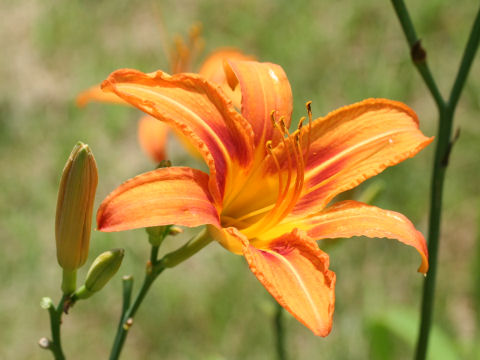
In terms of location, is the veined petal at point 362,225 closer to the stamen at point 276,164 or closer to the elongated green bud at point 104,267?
the stamen at point 276,164

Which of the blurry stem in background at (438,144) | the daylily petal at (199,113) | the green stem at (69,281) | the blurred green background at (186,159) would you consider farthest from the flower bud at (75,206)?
the blurred green background at (186,159)

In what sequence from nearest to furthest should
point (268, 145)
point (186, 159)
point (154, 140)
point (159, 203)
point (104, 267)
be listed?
point (159, 203) < point (104, 267) < point (268, 145) < point (154, 140) < point (186, 159)

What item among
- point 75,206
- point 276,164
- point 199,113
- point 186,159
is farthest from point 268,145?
point 186,159

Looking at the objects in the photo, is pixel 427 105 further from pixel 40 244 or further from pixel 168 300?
pixel 40 244

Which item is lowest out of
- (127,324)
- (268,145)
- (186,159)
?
(186,159)

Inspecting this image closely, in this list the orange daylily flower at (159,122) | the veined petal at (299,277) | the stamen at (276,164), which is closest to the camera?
the veined petal at (299,277)

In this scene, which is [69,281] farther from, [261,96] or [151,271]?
[261,96]

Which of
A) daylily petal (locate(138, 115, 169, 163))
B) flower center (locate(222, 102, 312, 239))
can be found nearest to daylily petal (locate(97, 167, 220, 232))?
flower center (locate(222, 102, 312, 239))
